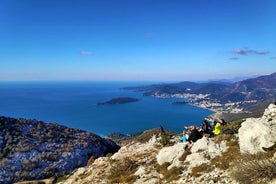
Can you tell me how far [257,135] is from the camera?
15.6m

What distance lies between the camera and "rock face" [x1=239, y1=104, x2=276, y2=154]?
15105mm

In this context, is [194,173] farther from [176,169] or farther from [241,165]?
[241,165]

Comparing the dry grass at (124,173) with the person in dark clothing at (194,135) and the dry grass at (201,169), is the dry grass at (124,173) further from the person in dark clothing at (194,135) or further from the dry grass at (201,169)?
the dry grass at (201,169)

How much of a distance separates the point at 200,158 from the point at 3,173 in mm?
75617

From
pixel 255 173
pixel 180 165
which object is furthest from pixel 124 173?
pixel 255 173

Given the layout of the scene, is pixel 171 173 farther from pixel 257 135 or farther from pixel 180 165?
pixel 257 135

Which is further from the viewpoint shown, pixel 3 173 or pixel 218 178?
pixel 3 173

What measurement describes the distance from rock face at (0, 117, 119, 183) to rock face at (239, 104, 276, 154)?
71667 mm

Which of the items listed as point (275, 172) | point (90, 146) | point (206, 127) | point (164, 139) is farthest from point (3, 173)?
point (275, 172)

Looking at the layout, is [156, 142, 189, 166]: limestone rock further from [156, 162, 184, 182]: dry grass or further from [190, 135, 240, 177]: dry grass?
[190, 135, 240, 177]: dry grass

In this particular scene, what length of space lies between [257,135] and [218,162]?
3.00m

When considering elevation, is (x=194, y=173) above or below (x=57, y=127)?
above

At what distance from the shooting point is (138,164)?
82.0 feet

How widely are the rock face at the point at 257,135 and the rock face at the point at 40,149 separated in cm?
7167
